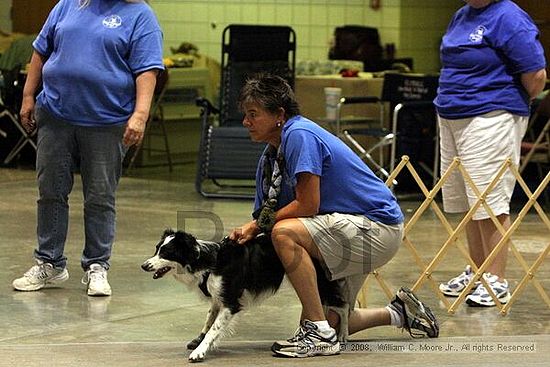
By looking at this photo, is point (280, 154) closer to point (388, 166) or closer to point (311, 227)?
point (311, 227)

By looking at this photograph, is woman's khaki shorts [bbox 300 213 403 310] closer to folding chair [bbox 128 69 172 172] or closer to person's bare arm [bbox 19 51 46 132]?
person's bare arm [bbox 19 51 46 132]

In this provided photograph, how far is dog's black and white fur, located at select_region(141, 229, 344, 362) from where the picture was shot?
14.4ft

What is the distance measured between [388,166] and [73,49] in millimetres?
5163

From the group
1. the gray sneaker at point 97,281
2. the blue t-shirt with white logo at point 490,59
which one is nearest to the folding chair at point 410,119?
the blue t-shirt with white logo at point 490,59

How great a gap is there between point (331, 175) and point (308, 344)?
62 cm

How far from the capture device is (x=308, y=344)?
438 cm

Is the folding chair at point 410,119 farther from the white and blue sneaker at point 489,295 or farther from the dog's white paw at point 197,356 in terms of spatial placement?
the dog's white paw at point 197,356

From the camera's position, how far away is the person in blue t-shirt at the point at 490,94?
17.9 ft

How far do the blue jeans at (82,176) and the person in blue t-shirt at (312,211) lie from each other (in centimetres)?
106

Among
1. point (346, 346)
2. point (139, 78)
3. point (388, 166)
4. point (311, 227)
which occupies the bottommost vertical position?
point (388, 166)

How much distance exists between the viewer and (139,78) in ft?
17.5

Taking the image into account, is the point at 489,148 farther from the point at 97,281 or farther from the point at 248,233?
the point at 97,281

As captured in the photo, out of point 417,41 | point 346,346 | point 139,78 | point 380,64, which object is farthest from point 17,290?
point 417,41

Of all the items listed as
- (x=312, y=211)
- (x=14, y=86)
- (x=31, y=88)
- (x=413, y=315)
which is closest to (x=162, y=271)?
(x=312, y=211)
